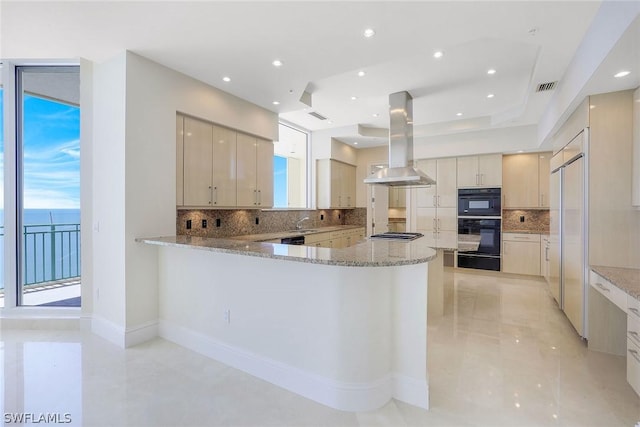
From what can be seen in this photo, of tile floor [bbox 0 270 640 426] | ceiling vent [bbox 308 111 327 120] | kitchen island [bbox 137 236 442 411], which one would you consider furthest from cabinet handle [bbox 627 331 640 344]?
ceiling vent [bbox 308 111 327 120]

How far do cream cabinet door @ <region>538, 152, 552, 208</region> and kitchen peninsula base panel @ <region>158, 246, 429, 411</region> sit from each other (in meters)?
5.05

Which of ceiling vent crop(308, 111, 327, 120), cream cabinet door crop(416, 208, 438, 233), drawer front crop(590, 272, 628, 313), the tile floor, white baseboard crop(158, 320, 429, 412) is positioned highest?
ceiling vent crop(308, 111, 327, 120)

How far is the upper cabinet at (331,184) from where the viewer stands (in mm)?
6438

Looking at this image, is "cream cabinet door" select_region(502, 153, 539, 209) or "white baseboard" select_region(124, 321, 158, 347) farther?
"cream cabinet door" select_region(502, 153, 539, 209)

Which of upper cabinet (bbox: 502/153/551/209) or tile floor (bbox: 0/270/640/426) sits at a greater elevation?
upper cabinet (bbox: 502/153/551/209)

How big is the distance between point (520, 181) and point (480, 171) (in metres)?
0.77

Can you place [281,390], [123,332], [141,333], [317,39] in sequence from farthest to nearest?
[141,333]
[123,332]
[317,39]
[281,390]

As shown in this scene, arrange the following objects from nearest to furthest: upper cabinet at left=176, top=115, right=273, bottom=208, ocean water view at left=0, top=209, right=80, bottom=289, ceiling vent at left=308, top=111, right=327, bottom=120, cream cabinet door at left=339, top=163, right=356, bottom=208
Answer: upper cabinet at left=176, top=115, right=273, bottom=208 → ocean water view at left=0, top=209, right=80, bottom=289 → ceiling vent at left=308, top=111, right=327, bottom=120 → cream cabinet door at left=339, top=163, right=356, bottom=208

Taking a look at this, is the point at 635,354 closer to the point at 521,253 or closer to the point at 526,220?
the point at 521,253

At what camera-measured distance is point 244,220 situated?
4.73m

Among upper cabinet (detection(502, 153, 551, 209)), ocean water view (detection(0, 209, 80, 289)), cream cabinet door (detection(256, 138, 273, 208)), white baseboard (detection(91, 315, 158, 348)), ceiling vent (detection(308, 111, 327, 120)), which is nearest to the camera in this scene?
white baseboard (detection(91, 315, 158, 348))

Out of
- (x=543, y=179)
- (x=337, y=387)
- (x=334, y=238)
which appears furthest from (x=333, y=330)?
(x=543, y=179)

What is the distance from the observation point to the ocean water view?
4.11m

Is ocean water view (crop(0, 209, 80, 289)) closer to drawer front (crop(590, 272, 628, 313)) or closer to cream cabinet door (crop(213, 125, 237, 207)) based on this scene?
cream cabinet door (crop(213, 125, 237, 207))
